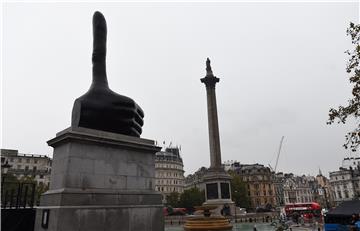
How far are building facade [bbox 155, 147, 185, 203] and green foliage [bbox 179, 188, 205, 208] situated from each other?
79.9 ft

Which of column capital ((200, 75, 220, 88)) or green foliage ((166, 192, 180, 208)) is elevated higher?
column capital ((200, 75, 220, 88))

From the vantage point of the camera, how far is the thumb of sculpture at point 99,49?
10.5m

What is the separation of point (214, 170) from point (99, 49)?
134 feet

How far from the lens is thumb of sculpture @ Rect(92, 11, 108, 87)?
10.5m

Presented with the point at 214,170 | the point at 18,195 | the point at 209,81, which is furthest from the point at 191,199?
the point at 18,195

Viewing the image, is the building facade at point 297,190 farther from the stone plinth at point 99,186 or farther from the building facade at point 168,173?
the stone plinth at point 99,186

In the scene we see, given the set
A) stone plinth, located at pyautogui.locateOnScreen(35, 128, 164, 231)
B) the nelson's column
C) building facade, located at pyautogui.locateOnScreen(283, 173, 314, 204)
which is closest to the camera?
stone plinth, located at pyautogui.locateOnScreen(35, 128, 164, 231)

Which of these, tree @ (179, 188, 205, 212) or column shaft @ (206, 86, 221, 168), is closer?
column shaft @ (206, 86, 221, 168)

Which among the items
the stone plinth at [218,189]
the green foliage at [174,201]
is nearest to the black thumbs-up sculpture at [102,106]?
the stone plinth at [218,189]

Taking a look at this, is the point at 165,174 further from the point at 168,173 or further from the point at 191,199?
the point at 191,199

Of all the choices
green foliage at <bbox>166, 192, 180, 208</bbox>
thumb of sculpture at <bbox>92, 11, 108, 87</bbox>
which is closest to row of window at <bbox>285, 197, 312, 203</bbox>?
green foliage at <bbox>166, 192, 180, 208</bbox>

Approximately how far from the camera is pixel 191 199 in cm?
7881

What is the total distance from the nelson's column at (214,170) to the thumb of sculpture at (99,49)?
3833 cm

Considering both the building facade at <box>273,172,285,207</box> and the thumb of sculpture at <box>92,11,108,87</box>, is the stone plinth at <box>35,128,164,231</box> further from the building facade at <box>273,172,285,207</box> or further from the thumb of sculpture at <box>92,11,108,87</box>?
the building facade at <box>273,172,285,207</box>
